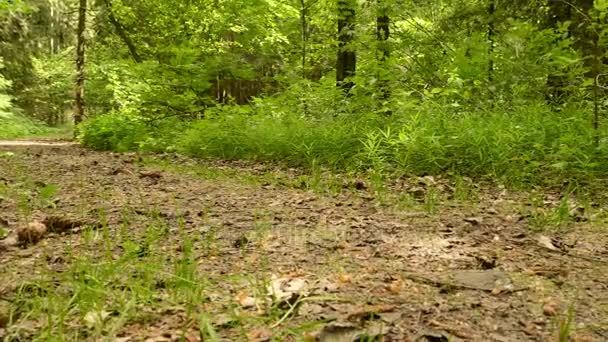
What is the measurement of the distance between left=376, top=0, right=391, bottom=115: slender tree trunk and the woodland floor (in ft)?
11.8

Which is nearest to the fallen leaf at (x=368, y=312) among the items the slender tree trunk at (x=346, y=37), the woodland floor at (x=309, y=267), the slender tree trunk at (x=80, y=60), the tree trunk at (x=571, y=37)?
the woodland floor at (x=309, y=267)

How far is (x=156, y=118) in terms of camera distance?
1100 cm

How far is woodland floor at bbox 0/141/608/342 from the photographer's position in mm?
1656

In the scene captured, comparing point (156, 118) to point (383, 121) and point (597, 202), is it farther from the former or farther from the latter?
point (597, 202)

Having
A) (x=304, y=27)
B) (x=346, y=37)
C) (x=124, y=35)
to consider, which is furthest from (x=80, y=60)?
(x=346, y=37)

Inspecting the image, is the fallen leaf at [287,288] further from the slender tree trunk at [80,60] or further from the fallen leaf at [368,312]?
the slender tree trunk at [80,60]

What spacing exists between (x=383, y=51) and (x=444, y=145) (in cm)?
395

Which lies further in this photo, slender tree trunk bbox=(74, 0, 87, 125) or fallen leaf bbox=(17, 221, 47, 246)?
slender tree trunk bbox=(74, 0, 87, 125)

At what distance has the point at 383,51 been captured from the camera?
28.8 feet

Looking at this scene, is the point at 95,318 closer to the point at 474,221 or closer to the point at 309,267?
the point at 309,267

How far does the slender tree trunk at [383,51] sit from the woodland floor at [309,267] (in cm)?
359

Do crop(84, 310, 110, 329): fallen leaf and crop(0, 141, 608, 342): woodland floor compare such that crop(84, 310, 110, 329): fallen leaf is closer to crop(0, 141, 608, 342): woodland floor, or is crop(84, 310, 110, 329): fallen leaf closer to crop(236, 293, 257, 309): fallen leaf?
crop(0, 141, 608, 342): woodland floor

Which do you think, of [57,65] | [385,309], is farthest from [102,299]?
[57,65]

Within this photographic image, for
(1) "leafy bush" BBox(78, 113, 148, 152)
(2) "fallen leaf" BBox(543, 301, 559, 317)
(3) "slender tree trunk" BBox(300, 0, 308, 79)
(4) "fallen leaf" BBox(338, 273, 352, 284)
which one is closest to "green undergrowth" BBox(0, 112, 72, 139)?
(1) "leafy bush" BBox(78, 113, 148, 152)
